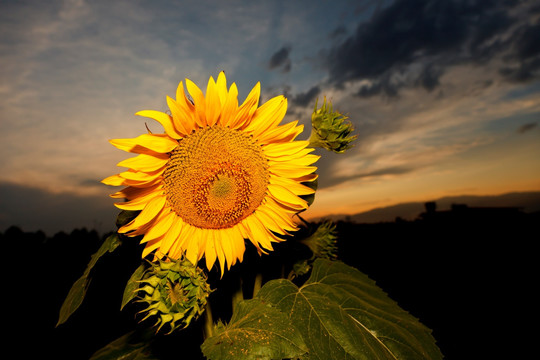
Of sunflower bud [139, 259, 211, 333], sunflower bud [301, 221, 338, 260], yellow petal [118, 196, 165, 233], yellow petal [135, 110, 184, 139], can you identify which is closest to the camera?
sunflower bud [139, 259, 211, 333]

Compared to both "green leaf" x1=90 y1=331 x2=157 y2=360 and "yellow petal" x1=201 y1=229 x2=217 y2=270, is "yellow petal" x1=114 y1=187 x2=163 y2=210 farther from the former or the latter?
"green leaf" x1=90 y1=331 x2=157 y2=360

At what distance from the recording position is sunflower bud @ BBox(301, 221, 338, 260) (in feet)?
5.67

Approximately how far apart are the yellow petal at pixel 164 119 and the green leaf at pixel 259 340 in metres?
0.65

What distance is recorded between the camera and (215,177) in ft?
4.31

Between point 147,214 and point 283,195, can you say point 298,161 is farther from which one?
point 147,214

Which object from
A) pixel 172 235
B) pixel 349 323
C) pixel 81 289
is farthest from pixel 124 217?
pixel 349 323

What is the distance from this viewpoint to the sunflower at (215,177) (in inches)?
45.3

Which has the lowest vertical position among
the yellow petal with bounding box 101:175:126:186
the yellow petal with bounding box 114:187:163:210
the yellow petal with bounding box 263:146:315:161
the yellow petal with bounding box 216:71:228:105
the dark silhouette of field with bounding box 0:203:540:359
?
the dark silhouette of field with bounding box 0:203:540:359

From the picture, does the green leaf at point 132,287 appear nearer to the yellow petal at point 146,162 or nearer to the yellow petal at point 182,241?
the yellow petal at point 182,241

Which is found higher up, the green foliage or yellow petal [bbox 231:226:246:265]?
the green foliage

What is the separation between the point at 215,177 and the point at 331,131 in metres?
0.50

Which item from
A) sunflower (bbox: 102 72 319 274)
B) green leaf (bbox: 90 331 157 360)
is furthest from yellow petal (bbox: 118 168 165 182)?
green leaf (bbox: 90 331 157 360)

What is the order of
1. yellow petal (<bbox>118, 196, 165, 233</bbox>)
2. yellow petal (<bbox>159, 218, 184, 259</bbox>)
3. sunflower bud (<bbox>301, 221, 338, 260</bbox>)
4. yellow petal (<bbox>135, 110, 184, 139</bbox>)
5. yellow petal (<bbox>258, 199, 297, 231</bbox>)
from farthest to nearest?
sunflower bud (<bbox>301, 221, 338, 260</bbox>) → yellow petal (<bbox>258, 199, 297, 231</bbox>) → yellow petal (<bbox>159, 218, 184, 259</bbox>) → yellow petal (<bbox>118, 196, 165, 233</bbox>) → yellow petal (<bbox>135, 110, 184, 139</bbox>)

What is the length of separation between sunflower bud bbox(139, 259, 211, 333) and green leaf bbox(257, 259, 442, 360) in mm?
267
